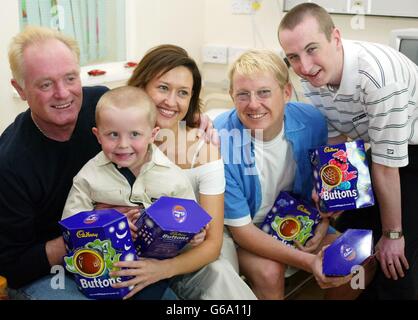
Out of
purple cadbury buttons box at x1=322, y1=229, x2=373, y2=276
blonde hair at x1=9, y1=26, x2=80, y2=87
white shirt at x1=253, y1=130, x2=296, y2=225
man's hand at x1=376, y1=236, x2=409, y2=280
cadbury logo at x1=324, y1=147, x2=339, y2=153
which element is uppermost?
blonde hair at x1=9, y1=26, x2=80, y2=87

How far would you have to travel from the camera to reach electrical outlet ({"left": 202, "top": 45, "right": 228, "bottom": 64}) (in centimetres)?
325

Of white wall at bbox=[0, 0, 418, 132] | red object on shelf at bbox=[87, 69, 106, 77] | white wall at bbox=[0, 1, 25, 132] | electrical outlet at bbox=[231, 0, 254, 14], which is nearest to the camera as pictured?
A: white wall at bbox=[0, 1, 25, 132]

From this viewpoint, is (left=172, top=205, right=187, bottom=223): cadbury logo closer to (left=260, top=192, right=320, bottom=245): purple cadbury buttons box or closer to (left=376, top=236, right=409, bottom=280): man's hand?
(left=260, top=192, right=320, bottom=245): purple cadbury buttons box

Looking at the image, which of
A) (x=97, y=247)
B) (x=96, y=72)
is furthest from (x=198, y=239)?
(x=96, y=72)

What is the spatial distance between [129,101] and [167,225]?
409mm

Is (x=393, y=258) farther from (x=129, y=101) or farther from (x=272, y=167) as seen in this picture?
(x=129, y=101)

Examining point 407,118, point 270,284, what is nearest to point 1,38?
point 270,284

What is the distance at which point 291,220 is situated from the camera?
1752 mm

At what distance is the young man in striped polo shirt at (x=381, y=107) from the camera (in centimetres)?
163

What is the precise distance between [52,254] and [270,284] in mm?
726

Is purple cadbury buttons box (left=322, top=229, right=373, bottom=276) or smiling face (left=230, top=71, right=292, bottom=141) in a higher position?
smiling face (left=230, top=71, right=292, bottom=141)

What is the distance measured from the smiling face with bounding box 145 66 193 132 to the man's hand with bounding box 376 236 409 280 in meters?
0.85

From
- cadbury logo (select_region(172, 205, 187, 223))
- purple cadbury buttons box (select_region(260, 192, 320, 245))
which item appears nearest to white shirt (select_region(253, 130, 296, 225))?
purple cadbury buttons box (select_region(260, 192, 320, 245))

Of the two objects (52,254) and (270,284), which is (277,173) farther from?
(52,254)
